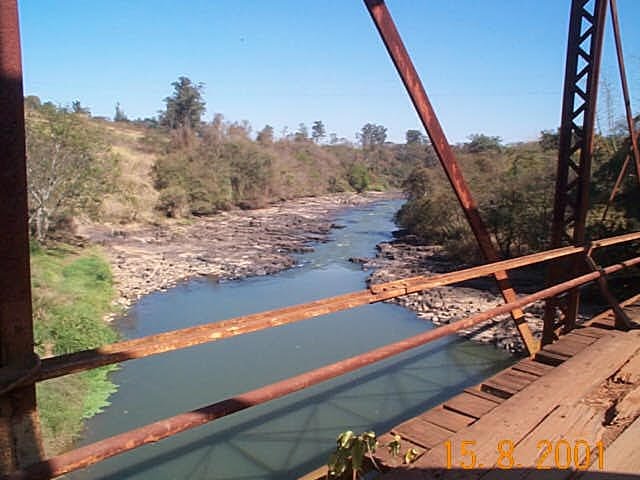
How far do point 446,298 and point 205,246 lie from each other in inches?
560

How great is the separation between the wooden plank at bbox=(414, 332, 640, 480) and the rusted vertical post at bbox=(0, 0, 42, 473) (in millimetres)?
1537

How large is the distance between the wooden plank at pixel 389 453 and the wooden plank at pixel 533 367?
4.46 ft

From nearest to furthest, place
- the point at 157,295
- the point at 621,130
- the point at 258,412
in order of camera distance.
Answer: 1. the point at 258,412
2. the point at 157,295
3. the point at 621,130

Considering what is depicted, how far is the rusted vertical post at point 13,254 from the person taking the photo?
1.32 metres

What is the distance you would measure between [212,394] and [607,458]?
26.7ft

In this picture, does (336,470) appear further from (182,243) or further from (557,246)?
(182,243)

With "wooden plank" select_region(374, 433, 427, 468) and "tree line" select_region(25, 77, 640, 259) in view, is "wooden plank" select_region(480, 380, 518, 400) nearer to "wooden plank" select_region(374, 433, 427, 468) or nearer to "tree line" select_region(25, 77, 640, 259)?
"wooden plank" select_region(374, 433, 427, 468)

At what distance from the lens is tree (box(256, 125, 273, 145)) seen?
209ft

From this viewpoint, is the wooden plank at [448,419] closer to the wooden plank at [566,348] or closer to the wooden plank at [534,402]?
the wooden plank at [534,402]

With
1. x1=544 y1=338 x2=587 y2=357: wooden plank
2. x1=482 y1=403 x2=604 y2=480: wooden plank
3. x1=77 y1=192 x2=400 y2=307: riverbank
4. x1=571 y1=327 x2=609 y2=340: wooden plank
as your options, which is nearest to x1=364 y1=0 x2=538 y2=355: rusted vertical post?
x1=544 y1=338 x2=587 y2=357: wooden plank

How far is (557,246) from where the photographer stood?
4805 millimetres

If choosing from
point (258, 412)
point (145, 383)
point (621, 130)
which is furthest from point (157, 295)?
point (621, 130)

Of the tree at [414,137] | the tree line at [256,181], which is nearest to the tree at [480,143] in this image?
the tree line at [256,181]

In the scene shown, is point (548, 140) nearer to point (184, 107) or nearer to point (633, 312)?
point (633, 312)
